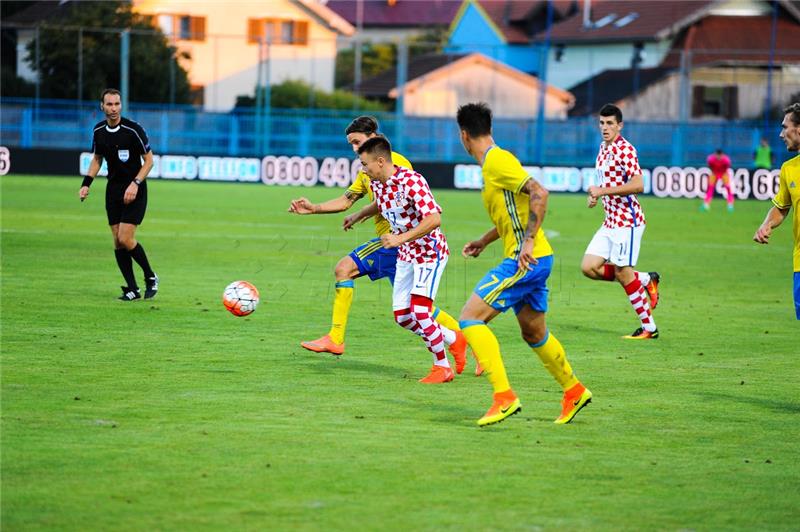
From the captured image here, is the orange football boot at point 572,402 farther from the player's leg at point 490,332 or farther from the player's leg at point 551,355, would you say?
the player's leg at point 490,332

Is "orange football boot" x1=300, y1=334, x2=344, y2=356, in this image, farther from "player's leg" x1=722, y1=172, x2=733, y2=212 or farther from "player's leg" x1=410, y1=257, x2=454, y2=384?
"player's leg" x1=722, y1=172, x2=733, y2=212

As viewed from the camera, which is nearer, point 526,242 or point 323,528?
point 323,528

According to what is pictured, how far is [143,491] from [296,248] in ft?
51.3

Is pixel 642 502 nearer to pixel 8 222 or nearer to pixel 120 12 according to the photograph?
pixel 8 222

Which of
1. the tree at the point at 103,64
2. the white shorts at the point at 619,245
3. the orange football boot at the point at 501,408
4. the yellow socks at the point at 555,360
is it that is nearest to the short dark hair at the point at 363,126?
the yellow socks at the point at 555,360

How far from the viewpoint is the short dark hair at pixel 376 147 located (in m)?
9.65

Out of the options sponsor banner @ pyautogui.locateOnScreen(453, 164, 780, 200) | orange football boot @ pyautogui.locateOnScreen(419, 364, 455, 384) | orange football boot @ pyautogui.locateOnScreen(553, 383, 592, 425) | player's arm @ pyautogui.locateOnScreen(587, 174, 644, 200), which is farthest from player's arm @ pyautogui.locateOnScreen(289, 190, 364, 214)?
sponsor banner @ pyautogui.locateOnScreen(453, 164, 780, 200)

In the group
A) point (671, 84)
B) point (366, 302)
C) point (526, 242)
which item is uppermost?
point (671, 84)

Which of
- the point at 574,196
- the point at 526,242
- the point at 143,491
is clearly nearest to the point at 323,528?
the point at 143,491

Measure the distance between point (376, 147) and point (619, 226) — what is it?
414cm

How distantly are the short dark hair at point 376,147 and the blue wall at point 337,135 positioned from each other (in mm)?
36332

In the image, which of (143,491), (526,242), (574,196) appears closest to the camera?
(143,491)

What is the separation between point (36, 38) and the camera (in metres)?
50.3

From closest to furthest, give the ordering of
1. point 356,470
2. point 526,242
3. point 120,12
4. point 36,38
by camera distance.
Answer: point 356,470, point 526,242, point 36,38, point 120,12
